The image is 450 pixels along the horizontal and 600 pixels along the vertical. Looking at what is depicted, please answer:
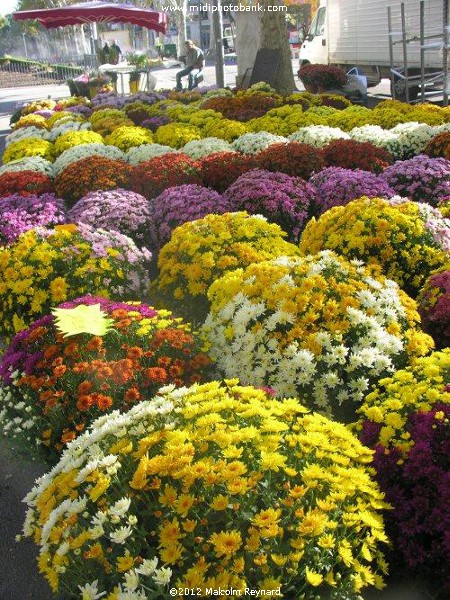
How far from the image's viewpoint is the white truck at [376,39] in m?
19.1

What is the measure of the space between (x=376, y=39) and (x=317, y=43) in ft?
16.0

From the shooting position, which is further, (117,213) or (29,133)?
(29,133)

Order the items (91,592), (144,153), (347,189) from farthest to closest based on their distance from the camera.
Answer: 1. (144,153)
2. (347,189)
3. (91,592)

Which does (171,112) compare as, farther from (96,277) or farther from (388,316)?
(388,316)

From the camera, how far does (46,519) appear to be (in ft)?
8.40

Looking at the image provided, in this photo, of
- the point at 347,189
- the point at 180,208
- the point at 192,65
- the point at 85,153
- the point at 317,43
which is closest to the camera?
the point at 180,208

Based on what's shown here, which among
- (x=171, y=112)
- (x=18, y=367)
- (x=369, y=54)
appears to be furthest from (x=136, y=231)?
(x=369, y=54)

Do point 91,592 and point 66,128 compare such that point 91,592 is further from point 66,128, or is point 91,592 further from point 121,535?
point 66,128

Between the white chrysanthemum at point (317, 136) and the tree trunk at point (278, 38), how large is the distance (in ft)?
28.3

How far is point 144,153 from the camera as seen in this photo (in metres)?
9.68

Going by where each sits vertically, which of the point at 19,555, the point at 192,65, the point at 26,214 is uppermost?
the point at 192,65

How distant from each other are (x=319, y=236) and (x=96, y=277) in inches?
69.9

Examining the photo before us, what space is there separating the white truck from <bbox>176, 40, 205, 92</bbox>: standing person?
17.5ft

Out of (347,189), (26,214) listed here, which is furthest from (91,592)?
(26,214)
